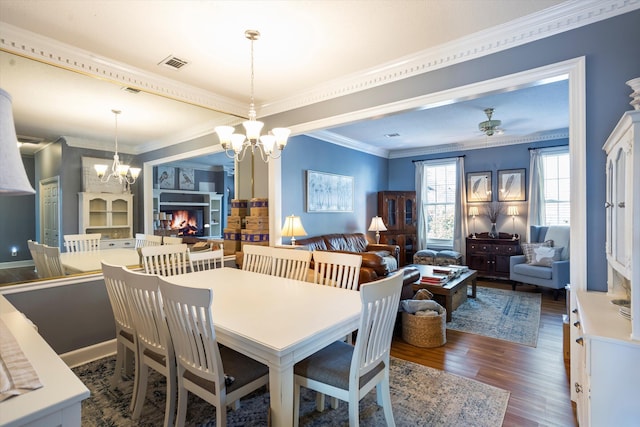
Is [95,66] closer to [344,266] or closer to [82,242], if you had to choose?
[82,242]

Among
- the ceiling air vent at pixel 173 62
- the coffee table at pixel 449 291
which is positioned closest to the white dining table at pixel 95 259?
the ceiling air vent at pixel 173 62

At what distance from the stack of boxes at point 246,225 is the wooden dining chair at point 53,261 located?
1739 mm

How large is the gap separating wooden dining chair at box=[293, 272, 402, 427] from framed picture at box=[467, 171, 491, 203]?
225 inches

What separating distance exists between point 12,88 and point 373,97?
3104 mm

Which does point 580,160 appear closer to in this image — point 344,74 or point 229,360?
point 344,74

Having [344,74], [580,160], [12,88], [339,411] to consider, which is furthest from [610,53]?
[12,88]

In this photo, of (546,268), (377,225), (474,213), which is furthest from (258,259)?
(474,213)

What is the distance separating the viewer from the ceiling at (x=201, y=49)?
2195mm

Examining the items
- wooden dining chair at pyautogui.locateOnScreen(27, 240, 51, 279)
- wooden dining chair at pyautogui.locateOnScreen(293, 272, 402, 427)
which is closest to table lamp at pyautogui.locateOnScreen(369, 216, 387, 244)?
wooden dining chair at pyautogui.locateOnScreen(293, 272, 402, 427)

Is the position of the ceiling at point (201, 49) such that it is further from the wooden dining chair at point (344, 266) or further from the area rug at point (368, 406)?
the area rug at point (368, 406)

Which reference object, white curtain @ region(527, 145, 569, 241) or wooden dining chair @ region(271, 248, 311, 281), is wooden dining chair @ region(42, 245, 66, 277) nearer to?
wooden dining chair @ region(271, 248, 311, 281)

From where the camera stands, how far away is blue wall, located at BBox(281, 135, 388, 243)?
16.2 feet

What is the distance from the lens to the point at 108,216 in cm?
310

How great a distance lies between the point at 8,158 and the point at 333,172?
523 centimetres
